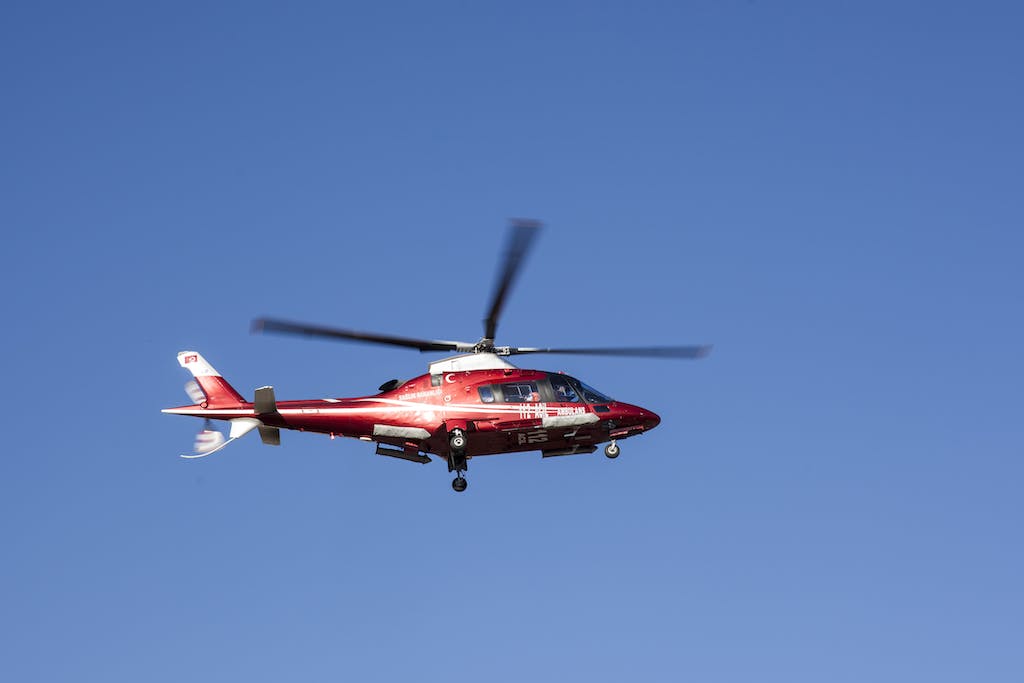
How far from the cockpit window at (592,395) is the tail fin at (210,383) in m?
12.5

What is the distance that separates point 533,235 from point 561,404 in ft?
30.9

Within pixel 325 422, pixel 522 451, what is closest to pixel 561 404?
pixel 522 451

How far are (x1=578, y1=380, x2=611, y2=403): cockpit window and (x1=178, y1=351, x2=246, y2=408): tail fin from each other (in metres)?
12.5

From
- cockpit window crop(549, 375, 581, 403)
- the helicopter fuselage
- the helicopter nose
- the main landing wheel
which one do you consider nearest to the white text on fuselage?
the helicopter fuselage

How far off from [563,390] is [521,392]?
1.71 m

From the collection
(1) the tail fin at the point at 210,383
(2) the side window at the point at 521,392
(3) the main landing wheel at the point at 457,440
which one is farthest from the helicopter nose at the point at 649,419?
(1) the tail fin at the point at 210,383

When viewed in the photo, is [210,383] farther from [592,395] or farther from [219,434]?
[592,395]

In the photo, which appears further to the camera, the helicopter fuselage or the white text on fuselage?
the white text on fuselage

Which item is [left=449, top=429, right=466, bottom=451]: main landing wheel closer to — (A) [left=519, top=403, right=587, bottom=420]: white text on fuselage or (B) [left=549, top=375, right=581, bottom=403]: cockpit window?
(A) [left=519, top=403, right=587, bottom=420]: white text on fuselage

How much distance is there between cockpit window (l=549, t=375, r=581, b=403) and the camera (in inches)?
1847

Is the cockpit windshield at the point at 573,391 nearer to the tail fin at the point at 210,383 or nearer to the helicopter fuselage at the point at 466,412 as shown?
the helicopter fuselage at the point at 466,412

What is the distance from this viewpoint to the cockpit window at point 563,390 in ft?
154

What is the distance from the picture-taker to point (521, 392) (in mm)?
46438

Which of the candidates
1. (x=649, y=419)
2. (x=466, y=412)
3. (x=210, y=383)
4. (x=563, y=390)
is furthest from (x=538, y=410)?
(x=210, y=383)
